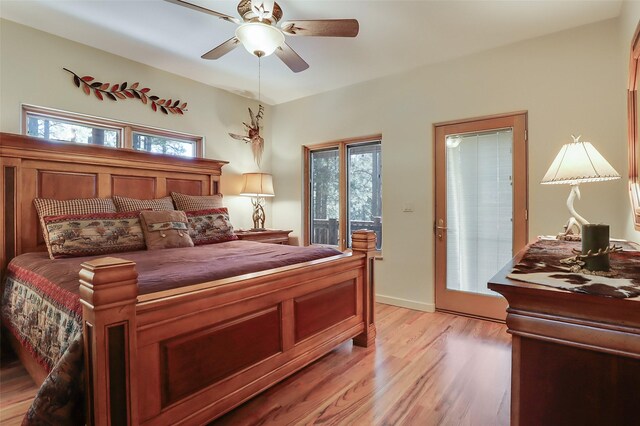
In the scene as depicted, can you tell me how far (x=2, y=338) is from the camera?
2.41 meters

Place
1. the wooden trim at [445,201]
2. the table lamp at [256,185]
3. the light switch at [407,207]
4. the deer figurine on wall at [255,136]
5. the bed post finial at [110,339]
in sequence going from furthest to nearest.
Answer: the deer figurine on wall at [255,136], the table lamp at [256,185], the light switch at [407,207], the wooden trim at [445,201], the bed post finial at [110,339]

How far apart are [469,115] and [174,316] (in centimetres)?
311

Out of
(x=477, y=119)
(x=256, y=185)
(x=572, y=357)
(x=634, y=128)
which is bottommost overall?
(x=572, y=357)

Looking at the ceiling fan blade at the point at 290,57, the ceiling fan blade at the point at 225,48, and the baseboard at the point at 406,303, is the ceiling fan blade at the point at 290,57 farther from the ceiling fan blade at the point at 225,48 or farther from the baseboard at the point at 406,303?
the baseboard at the point at 406,303

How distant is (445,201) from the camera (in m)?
3.42

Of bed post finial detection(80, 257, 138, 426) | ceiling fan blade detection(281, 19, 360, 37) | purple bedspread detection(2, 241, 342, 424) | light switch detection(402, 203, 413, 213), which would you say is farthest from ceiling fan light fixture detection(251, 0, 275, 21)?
light switch detection(402, 203, 413, 213)

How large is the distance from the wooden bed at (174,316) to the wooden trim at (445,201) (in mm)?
1208

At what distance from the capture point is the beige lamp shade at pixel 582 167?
5.29 ft

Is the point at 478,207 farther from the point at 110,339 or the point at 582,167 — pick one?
the point at 110,339

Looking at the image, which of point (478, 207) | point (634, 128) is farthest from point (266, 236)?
point (634, 128)

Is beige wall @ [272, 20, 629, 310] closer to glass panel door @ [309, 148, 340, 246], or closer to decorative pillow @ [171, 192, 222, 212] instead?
glass panel door @ [309, 148, 340, 246]

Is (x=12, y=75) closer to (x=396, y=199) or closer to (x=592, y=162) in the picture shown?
(x=396, y=199)

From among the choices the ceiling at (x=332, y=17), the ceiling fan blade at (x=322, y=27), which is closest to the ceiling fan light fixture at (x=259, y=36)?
the ceiling fan blade at (x=322, y=27)

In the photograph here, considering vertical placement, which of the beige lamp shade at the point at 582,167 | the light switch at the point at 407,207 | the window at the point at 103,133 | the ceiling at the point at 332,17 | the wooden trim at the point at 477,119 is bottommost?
the light switch at the point at 407,207
